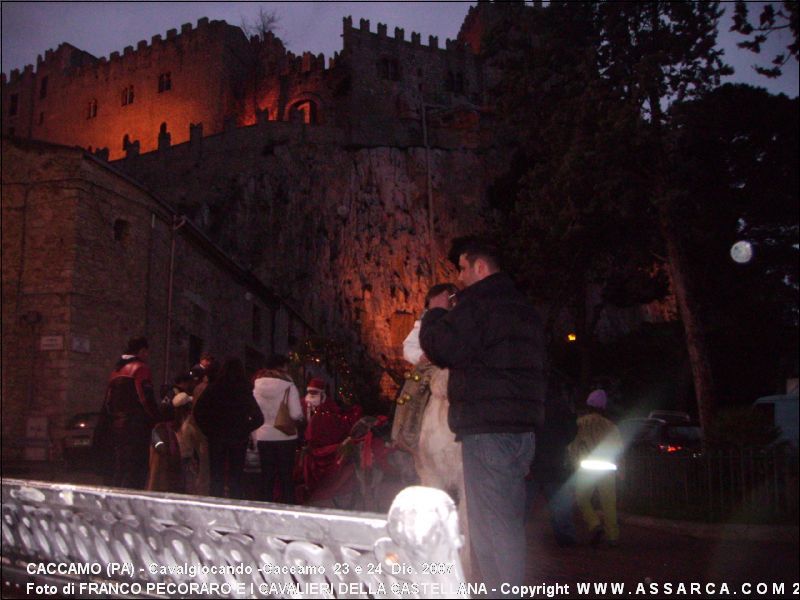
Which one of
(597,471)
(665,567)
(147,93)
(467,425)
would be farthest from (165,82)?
(467,425)

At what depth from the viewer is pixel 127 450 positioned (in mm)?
6516

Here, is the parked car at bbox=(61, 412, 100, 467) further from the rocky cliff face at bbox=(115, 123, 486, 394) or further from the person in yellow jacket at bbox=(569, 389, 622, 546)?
the rocky cliff face at bbox=(115, 123, 486, 394)

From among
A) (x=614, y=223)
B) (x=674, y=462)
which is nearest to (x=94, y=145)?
(x=614, y=223)

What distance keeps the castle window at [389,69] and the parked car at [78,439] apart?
4808 centimetres

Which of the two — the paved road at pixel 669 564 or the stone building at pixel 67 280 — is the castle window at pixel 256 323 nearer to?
the stone building at pixel 67 280

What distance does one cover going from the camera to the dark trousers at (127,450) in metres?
6.50

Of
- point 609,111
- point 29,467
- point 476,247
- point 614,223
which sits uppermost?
point 609,111

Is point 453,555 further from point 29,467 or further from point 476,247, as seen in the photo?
point 29,467

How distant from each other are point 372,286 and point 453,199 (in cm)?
935

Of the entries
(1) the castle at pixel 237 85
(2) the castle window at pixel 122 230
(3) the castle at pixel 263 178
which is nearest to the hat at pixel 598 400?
(3) the castle at pixel 263 178

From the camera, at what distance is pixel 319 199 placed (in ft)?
162

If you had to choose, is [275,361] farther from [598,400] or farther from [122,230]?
[122,230]

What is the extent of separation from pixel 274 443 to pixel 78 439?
24.3 feet

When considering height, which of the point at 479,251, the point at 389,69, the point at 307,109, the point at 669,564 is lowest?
the point at 669,564
